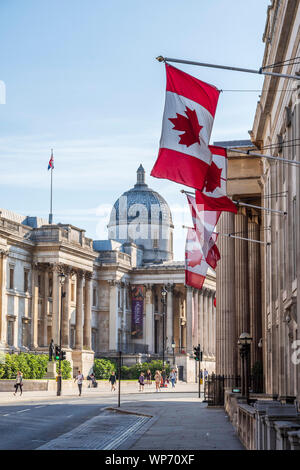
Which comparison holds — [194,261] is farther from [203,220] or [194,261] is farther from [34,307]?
[34,307]

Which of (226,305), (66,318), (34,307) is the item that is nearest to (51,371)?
(34,307)

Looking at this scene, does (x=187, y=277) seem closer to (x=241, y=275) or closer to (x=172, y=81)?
(x=241, y=275)

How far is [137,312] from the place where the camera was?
119125mm

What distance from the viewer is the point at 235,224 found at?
43.4 meters

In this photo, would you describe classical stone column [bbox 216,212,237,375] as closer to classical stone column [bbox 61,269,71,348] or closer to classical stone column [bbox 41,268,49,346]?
classical stone column [bbox 61,269,71,348]

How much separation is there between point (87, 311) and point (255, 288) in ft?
201

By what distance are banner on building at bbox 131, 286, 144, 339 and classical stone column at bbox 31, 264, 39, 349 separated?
24.6m

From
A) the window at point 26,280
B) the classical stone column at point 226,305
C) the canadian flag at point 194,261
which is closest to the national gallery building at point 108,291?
the window at point 26,280

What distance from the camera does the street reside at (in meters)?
23.6

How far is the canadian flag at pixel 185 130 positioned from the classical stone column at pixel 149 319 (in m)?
103

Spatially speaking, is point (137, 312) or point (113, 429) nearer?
point (113, 429)

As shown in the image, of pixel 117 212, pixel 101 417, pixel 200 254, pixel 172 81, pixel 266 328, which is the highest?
pixel 117 212
